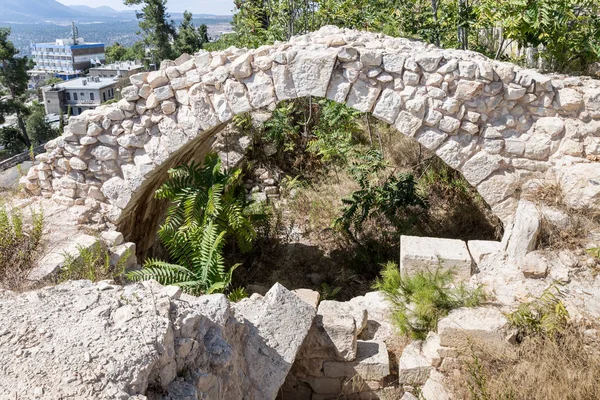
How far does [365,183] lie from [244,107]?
2450 millimetres

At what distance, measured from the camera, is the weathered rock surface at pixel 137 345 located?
262 cm

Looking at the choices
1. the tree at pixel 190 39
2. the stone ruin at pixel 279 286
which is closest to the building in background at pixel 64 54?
the tree at pixel 190 39

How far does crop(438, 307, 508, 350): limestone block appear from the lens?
4141 mm

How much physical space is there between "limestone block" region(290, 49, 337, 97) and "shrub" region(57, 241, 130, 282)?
105 inches

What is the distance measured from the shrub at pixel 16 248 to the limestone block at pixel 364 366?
2.95 metres

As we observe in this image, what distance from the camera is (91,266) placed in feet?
15.9

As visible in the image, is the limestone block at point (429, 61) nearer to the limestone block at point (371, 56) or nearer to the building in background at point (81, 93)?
the limestone block at point (371, 56)

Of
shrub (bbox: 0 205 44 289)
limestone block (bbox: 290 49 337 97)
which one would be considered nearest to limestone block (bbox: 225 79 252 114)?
limestone block (bbox: 290 49 337 97)

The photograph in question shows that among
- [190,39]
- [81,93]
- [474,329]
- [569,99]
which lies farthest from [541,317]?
[81,93]

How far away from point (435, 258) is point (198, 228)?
2.71 metres

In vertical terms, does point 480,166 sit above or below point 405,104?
below

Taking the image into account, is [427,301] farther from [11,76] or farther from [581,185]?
[11,76]

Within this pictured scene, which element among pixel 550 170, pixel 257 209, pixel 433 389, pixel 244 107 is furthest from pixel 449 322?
pixel 257 209

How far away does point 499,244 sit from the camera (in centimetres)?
539
